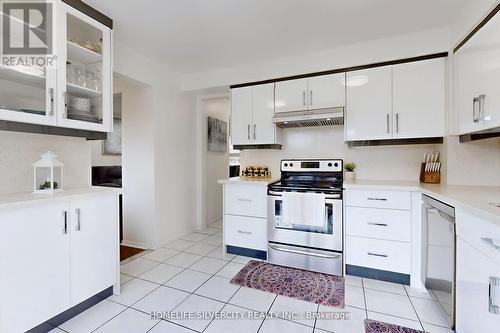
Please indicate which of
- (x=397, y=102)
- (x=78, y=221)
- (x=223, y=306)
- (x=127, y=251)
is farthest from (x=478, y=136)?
(x=127, y=251)

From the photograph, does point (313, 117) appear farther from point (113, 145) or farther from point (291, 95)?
point (113, 145)

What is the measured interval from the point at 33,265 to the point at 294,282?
1952mm

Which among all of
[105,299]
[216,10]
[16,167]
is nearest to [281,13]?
[216,10]

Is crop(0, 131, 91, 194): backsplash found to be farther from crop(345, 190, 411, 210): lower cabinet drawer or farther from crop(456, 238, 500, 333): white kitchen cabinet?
crop(456, 238, 500, 333): white kitchen cabinet

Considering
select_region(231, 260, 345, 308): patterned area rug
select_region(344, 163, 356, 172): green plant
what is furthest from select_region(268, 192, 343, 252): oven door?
select_region(344, 163, 356, 172): green plant

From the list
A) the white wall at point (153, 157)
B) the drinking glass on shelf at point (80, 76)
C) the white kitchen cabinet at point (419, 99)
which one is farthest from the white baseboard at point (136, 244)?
the white kitchen cabinet at point (419, 99)

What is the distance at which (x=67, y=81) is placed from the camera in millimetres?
1717

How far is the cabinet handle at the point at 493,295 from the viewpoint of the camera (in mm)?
1027

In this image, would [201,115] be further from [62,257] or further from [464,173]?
[464,173]

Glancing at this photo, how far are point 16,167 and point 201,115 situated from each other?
2434 mm

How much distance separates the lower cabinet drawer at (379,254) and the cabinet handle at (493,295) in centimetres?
100

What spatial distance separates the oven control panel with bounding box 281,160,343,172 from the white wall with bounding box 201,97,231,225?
62.9 inches

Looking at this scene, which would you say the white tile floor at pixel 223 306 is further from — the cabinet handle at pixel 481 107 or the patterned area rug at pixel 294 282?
the cabinet handle at pixel 481 107

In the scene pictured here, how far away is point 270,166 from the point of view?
3.23 meters
